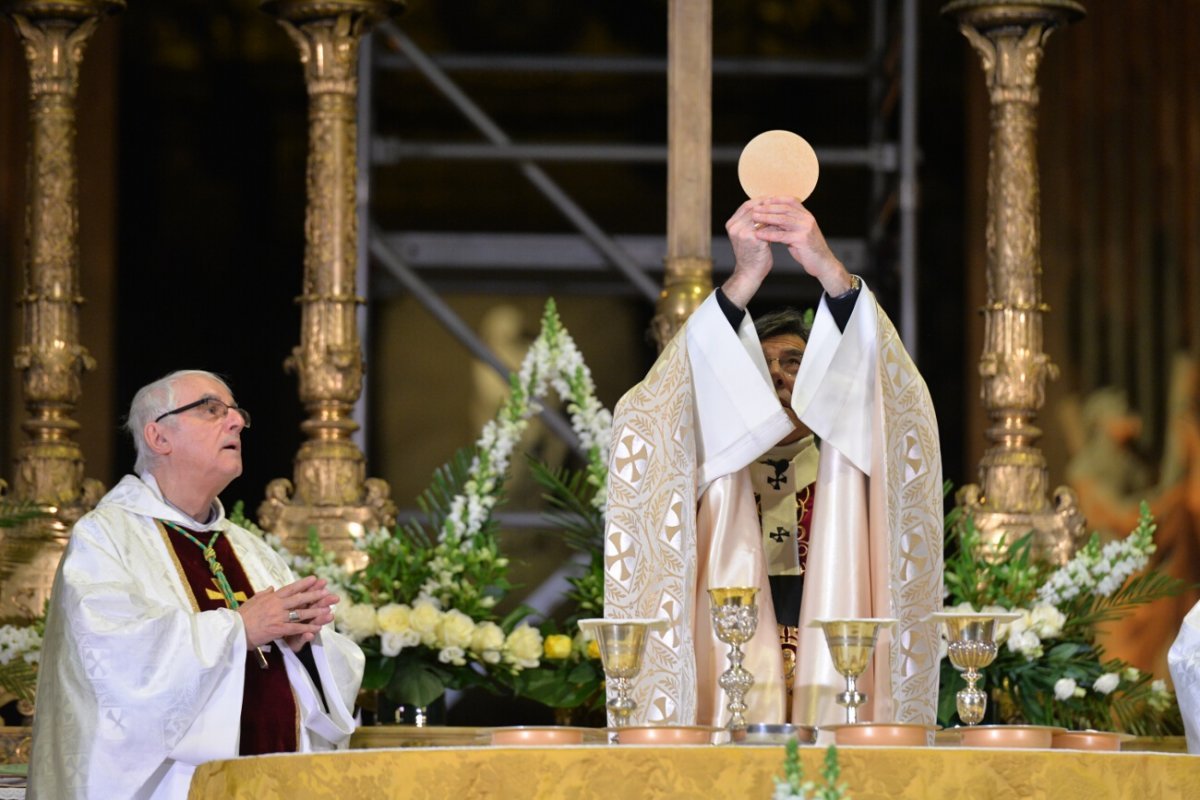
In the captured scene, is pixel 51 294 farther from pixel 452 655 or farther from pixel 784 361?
pixel 784 361

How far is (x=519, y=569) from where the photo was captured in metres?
9.72

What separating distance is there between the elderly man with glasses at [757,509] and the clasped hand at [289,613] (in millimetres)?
636

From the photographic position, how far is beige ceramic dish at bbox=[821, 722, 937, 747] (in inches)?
164

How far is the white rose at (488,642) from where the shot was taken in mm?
6539

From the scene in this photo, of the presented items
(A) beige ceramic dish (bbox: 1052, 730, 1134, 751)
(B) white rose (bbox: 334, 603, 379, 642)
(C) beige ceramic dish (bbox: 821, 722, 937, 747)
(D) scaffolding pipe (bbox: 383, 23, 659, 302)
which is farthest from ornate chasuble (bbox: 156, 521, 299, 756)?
(D) scaffolding pipe (bbox: 383, 23, 659, 302)

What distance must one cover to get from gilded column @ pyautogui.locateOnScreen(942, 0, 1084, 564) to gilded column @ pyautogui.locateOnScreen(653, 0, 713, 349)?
2.58ft

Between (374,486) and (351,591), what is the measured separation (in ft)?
1.89

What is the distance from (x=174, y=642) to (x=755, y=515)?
1.31 m

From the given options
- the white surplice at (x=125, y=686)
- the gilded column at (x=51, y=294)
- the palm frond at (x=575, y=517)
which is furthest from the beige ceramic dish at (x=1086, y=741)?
the gilded column at (x=51, y=294)

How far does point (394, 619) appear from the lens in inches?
257

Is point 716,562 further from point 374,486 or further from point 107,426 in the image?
point 107,426

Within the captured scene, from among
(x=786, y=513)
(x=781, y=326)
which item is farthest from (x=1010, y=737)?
(x=781, y=326)

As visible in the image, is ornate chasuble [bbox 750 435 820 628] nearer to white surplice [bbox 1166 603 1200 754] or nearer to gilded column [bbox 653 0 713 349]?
white surplice [bbox 1166 603 1200 754]

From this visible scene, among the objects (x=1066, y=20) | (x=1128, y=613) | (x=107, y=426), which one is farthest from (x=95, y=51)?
(x=1128, y=613)
